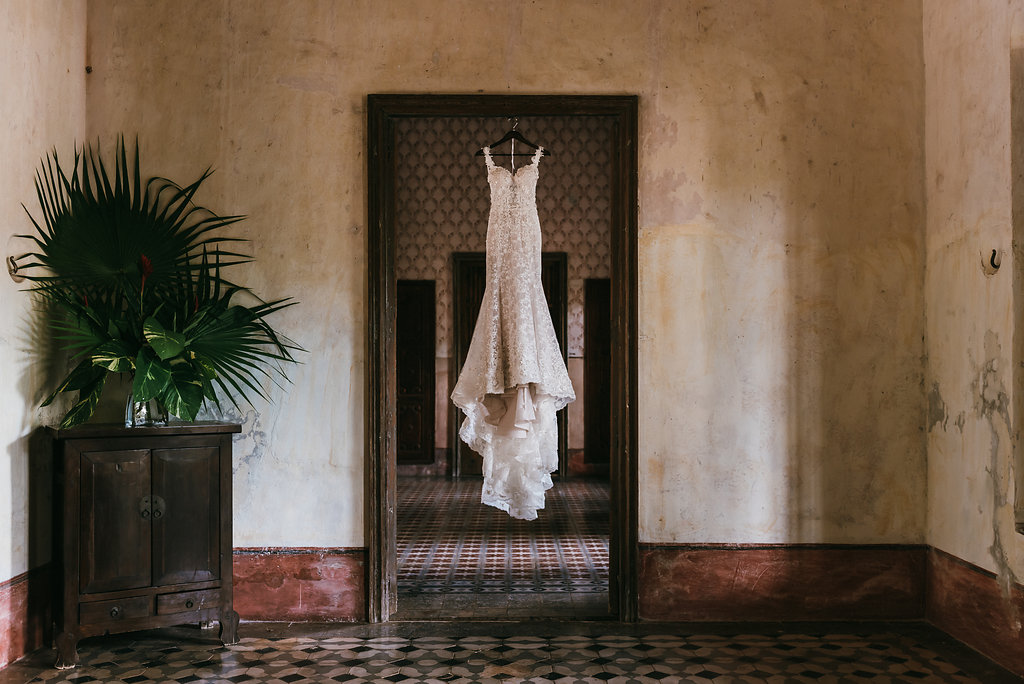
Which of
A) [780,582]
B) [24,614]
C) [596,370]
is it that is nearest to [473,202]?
[596,370]

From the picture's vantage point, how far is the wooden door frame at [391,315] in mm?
3771

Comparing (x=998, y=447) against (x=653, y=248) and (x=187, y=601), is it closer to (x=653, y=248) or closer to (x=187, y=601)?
(x=653, y=248)

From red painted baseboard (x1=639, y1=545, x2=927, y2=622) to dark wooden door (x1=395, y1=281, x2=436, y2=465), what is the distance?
4.95m

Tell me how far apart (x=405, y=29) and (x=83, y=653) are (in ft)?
10.6

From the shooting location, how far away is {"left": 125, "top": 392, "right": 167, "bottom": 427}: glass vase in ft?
11.0

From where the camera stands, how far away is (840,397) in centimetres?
380

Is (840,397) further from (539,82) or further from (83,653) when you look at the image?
(83,653)

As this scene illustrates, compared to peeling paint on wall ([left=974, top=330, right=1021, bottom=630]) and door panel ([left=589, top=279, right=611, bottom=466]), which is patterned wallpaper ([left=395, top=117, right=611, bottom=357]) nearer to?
door panel ([left=589, top=279, right=611, bottom=466])

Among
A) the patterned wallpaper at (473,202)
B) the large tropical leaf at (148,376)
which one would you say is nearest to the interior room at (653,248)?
the large tropical leaf at (148,376)

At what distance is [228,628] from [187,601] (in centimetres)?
22

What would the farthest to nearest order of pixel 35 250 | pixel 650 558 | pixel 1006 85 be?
1. pixel 650 558
2. pixel 35 250
3. pixel 1006 85

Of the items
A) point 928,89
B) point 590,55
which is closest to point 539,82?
point 590,55

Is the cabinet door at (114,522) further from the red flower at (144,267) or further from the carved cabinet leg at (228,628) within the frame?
the red flower at (144,267)

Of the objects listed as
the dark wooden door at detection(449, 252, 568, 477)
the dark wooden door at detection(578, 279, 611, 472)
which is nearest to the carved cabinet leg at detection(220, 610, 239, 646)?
the dark wooden door at detection(449, 252, 568, 477)
